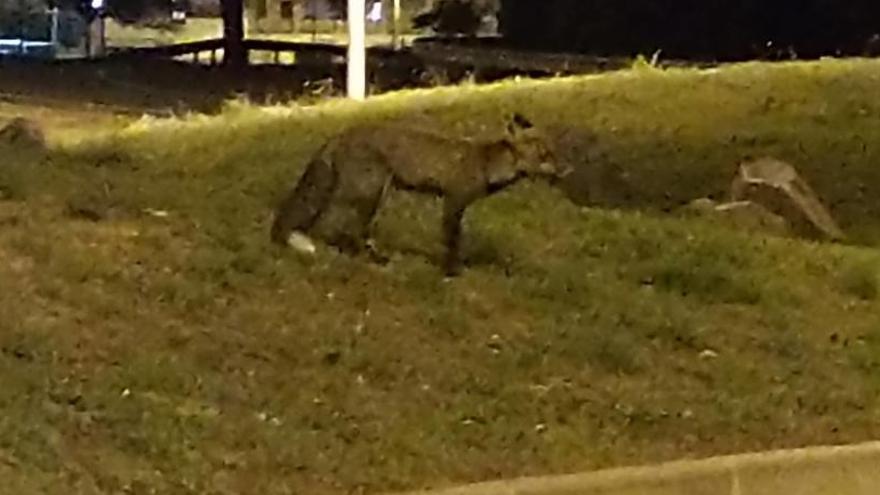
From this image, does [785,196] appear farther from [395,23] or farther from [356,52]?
[395,23]

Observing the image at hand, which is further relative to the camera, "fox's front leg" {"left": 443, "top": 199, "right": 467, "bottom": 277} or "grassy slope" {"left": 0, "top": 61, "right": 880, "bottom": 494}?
"fox's front leg" {"left": 443, "top": 199, "right": 467, "bottom": 277}

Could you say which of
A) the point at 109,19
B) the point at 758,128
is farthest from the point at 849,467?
the point at 109,19

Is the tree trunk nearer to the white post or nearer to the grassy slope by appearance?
the white post

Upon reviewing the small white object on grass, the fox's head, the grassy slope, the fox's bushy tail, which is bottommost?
the grassy slope

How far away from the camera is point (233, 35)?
27.0 meters

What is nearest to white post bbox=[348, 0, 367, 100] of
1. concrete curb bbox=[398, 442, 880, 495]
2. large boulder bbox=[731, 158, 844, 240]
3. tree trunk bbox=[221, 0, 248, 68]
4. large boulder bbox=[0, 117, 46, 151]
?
large boulder bbox=[0, 117, 46, 151]

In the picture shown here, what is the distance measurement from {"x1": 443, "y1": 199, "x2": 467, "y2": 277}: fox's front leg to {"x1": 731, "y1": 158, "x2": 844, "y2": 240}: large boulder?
338 cm

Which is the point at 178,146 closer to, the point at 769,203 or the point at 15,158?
the point at 15,158

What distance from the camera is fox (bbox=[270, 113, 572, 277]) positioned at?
9.12 metres

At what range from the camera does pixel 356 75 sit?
756 inches

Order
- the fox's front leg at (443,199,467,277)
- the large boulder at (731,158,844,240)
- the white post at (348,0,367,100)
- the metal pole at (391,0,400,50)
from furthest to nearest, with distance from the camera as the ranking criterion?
1. the metal pole at (391,0,400,50)
2. the white post at (348,0,367,100)
3. the large boulder at (731,158,844,240)
4. the fox's front leg at (443,199,467,277)

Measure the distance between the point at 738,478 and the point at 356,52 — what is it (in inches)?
500

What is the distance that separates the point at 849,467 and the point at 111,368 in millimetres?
2725

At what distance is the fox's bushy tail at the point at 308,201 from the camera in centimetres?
931
